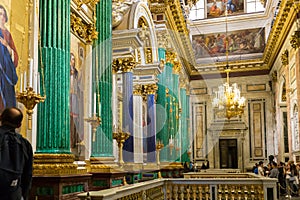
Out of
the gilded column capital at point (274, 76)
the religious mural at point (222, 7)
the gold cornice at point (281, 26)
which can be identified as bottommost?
the gilded column capital at point (274, 76)

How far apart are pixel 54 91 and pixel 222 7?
2080cm

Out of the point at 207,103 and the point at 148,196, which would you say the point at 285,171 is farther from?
the point at 207,103

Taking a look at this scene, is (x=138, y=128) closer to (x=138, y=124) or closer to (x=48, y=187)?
(x=138, y=124)

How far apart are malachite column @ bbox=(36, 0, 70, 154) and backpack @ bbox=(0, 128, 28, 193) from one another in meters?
2.25

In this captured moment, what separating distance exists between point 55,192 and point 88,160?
2.72 meters

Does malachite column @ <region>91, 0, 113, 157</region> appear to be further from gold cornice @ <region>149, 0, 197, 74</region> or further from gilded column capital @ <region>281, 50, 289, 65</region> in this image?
gilded column capital @ <region>281, 50, 289, 65</region>

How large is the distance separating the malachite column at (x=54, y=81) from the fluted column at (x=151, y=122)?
7937 mm

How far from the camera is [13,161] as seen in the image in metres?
2.48

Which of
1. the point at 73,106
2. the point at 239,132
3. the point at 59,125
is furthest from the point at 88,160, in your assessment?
the point at 239,132

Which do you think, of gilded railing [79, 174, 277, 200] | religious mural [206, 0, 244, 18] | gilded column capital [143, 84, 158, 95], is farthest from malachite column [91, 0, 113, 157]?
religious mural [206, 0, 244, 18]

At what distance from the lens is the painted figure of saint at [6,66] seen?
457 centimetres

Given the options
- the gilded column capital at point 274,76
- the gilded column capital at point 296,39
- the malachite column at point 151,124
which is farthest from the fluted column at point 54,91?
the gilded column capital at point 274,76

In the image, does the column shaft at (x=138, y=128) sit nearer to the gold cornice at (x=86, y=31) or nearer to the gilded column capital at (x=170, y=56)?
the gilded column capital at (x=170, y=56)

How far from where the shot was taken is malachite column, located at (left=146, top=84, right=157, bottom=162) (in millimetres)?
13016
